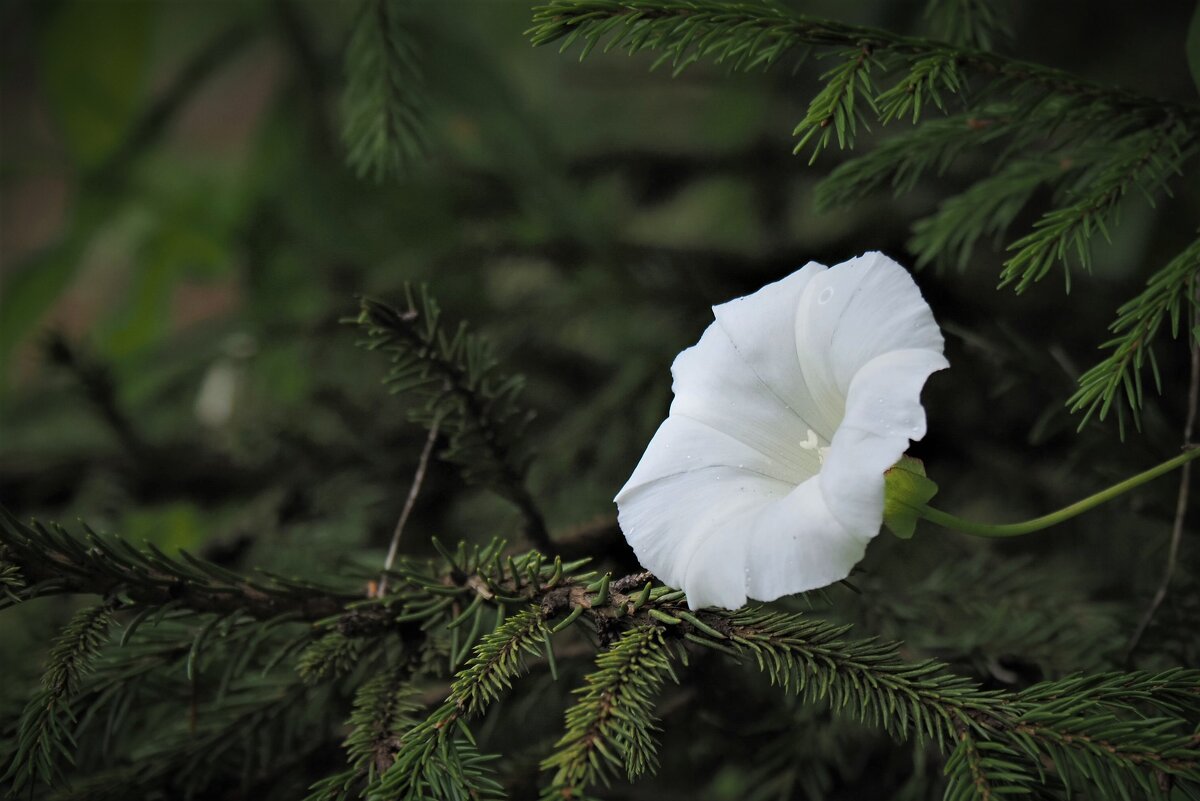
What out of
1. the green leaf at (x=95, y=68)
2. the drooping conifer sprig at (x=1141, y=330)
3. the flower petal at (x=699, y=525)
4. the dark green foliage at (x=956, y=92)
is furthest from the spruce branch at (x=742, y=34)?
the green leaf at (x=95, y=68)

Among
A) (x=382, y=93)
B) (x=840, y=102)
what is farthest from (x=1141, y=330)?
(x=382, y=93)

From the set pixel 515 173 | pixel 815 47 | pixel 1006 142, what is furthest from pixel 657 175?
pixel 815 47

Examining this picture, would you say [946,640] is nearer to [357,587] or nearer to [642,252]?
[357,587]

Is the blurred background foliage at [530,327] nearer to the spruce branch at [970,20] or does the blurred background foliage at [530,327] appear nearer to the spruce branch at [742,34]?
the spruce branch at [970,20]

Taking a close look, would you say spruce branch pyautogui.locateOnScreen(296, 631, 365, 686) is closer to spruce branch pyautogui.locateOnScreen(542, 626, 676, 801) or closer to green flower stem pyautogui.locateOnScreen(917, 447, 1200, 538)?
spruce branch pyautogui.locateOnScreen(542, 626, 676, 801)

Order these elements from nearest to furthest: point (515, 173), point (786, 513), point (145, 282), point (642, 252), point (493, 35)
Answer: point (786, 513), point (642, 252), point (515, 173), point (145, 282), point (493, 35)

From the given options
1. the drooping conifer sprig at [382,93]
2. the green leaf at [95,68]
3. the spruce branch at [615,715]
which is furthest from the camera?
the green leaf at [95,68]

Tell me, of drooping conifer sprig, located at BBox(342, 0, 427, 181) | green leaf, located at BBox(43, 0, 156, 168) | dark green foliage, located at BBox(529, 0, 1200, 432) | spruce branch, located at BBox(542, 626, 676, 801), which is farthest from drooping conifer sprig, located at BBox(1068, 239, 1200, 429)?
green leaf, located at BBox(43, 0, 156, 168)
